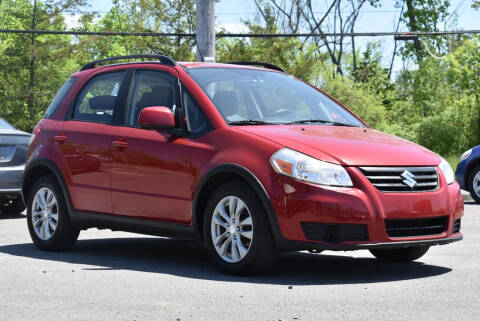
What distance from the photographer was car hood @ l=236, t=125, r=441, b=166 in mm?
7020

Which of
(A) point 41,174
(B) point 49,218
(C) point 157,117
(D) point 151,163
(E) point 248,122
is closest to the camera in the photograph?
(E) point 248,122

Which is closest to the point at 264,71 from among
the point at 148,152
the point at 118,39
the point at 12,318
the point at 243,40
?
the point at 148,152

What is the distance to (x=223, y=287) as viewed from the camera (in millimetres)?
6852

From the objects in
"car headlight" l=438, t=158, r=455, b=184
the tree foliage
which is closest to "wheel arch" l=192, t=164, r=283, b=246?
"car headlight" l=438, t=158, r=455, b=184

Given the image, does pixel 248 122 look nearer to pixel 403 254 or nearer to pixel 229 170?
pixel 229 170

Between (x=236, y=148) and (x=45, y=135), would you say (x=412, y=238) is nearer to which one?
(x=236, y=148)

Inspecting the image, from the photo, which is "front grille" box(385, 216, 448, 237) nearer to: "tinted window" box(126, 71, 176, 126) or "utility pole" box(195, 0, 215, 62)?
"tinted window" box(126, 71, 176, 126)

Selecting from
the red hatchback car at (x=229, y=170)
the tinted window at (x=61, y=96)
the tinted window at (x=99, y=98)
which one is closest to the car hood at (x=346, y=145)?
the red hatchback car at (x=229, y=170)

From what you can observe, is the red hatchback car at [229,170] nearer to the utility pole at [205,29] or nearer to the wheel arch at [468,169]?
the wheel arch at [468,169]

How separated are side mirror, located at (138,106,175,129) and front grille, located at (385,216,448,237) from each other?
81.1 inches

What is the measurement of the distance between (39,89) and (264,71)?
116ft

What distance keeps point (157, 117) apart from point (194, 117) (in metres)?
0.31

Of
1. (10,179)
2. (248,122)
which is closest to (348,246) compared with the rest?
(248,122)

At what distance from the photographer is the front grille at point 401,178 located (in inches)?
275
